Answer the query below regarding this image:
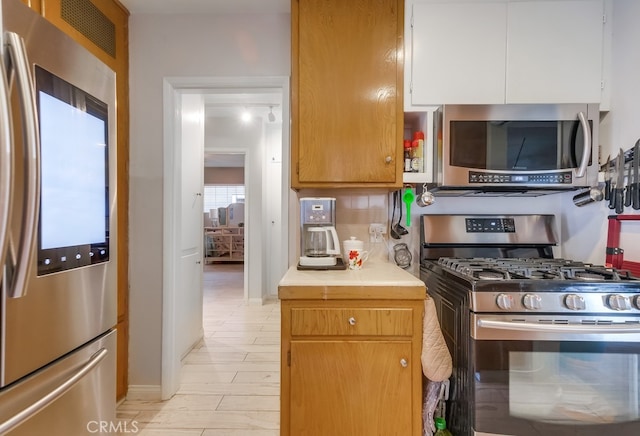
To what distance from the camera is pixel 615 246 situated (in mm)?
1642

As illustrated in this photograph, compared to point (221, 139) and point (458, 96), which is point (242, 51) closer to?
point (458, 96)

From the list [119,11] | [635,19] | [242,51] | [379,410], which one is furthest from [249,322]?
[635,19]

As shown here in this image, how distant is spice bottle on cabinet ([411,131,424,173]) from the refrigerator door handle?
62.6 inches

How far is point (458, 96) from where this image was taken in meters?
1.70

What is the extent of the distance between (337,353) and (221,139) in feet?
11.8

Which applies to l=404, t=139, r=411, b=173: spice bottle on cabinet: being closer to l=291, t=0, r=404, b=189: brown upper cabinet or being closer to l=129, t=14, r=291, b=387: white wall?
l=291, t=0, r=404, b=189: brown upper cabinet

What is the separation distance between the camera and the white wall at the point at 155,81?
6.73 feet

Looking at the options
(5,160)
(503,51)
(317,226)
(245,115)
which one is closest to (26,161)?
(5,160)

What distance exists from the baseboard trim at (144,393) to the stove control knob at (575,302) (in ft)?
7.54

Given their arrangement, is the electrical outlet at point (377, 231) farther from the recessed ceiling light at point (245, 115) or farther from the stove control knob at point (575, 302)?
the recessed ceiling light at point (245, 115)

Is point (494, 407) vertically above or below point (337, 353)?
below

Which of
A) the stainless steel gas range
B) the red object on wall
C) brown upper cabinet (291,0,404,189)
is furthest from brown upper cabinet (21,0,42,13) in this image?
the red object on wall

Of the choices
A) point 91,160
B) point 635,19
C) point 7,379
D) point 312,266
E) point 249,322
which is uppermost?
point 635,19

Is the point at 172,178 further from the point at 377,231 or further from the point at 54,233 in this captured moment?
the point at 377,231
